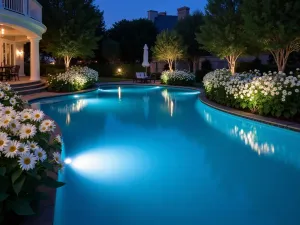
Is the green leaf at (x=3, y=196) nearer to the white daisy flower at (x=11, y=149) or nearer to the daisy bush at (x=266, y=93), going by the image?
the white daisy flower at (x=11, y=149)

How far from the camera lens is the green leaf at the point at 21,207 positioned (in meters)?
2.71

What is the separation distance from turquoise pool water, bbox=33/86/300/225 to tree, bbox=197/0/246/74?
8455 millimetres

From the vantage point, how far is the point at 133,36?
37375 mm

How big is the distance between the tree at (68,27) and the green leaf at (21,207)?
68.0 feet

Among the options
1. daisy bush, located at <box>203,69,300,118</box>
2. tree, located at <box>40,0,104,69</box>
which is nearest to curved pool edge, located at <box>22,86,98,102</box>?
tree, located at <box>40,0,104,69</box>

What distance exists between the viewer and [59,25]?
23516mm

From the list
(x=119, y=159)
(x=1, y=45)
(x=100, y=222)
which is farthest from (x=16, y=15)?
(x=100, y=222)

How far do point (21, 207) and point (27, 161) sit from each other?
0.46 m

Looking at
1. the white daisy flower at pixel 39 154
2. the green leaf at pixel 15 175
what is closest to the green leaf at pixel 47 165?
the white daisy flower at pixel 39 154

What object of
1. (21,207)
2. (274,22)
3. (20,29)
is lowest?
(21,207)

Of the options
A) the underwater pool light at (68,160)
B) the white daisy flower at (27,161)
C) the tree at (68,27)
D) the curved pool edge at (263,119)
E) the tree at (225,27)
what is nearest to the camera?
the white daisy flower at (27,161)

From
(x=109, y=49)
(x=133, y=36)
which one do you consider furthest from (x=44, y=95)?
(x=133, y=36)

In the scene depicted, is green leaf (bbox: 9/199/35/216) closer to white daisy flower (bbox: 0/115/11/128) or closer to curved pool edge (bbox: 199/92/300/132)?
white daisy flower (bbox: 0/115/11/128)

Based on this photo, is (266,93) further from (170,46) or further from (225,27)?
(170,46)
